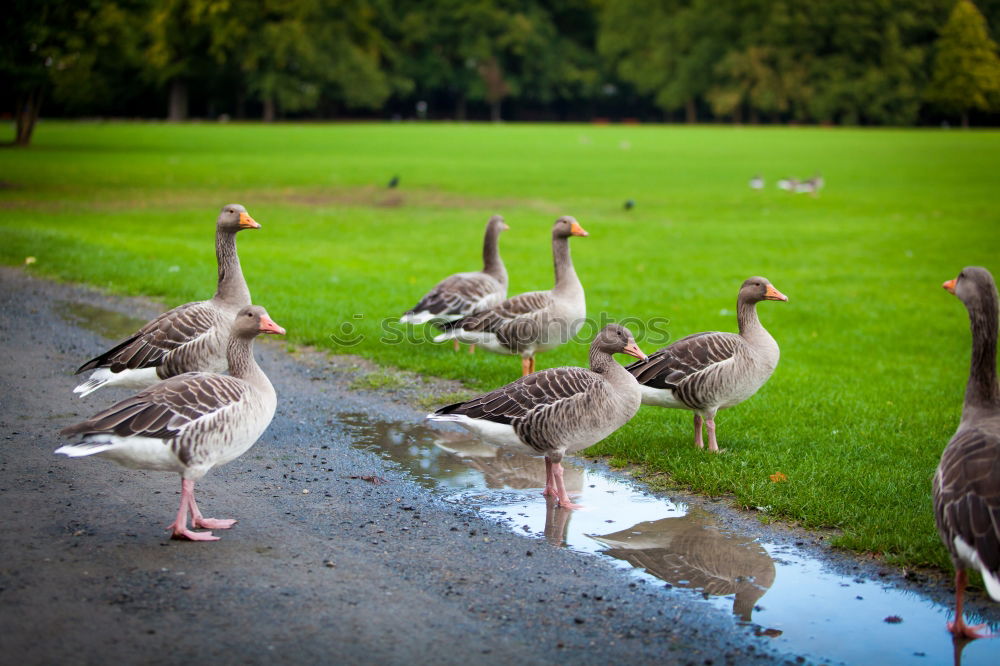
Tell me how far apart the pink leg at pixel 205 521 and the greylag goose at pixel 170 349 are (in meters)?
1.83

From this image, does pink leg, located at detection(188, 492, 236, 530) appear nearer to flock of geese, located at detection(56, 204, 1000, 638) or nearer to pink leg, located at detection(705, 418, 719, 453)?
flock of geese, located at detection(56, 204, 1000, 638)

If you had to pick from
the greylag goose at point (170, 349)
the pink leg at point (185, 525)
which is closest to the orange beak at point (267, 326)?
the pink leg at point (185, 525)

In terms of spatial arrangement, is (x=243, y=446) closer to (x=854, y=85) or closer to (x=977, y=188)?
(x=977, y=188)

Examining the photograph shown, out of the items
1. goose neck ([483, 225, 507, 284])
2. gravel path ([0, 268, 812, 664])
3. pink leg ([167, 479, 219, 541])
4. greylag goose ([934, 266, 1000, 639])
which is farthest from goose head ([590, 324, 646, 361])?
goose neck ([483, 225, 507, 284])

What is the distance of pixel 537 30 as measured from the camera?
97438 millimetres

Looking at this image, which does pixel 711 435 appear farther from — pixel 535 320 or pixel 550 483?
pixel 535 320

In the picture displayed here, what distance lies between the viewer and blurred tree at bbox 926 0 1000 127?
77.5 meters

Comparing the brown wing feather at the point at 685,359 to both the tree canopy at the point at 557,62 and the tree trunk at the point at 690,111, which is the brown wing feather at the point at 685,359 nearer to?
the tree canopy at the point at 557,62

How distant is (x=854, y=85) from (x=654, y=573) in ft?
281

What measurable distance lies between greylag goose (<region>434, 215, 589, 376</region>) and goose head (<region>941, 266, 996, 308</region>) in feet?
14.6

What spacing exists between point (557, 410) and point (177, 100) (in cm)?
8050

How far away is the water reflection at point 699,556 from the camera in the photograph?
222 inches

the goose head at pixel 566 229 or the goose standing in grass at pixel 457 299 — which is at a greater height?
the goose head at pixel 566 229

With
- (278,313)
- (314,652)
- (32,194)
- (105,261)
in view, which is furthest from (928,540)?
(32,194)
